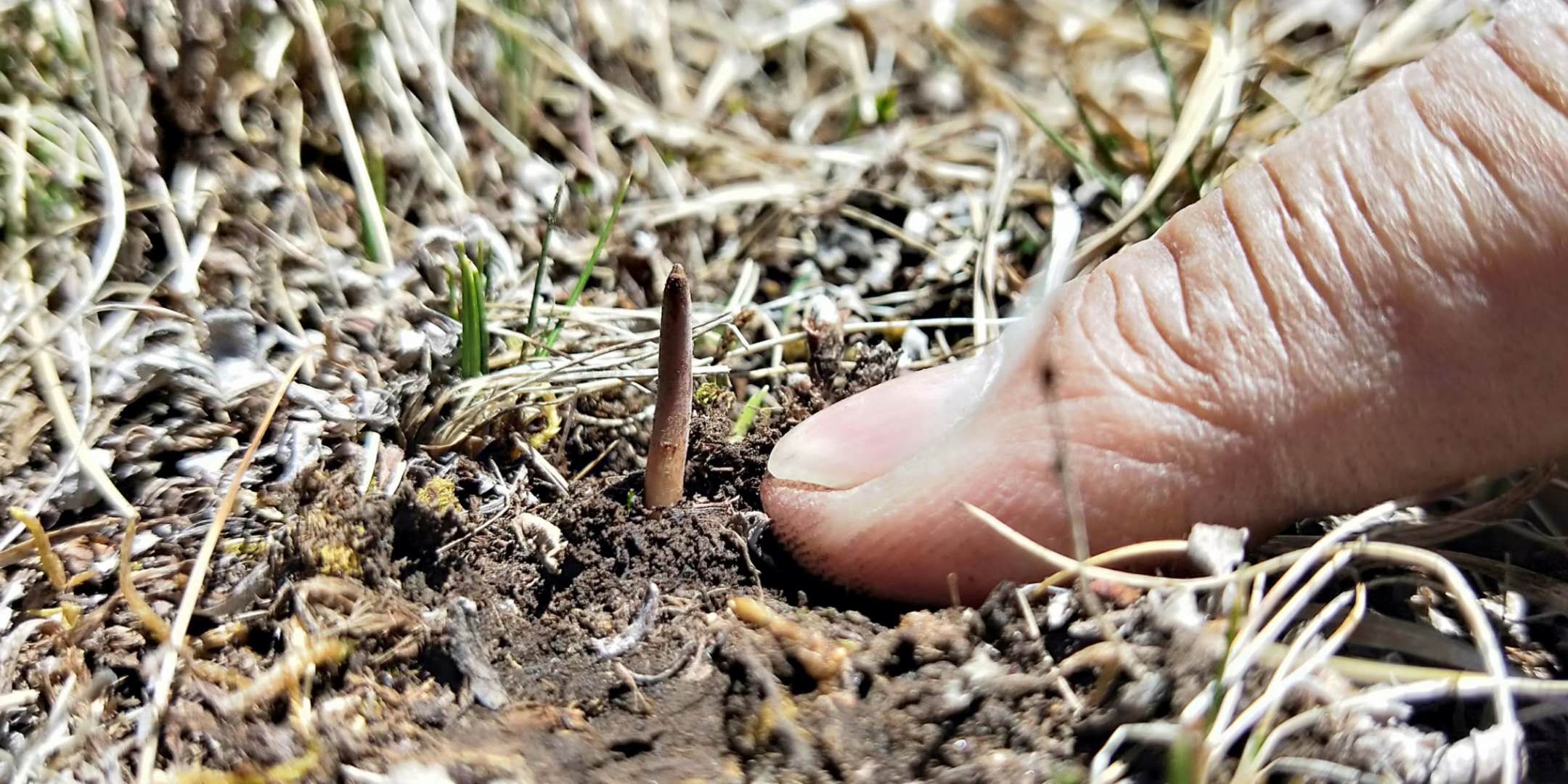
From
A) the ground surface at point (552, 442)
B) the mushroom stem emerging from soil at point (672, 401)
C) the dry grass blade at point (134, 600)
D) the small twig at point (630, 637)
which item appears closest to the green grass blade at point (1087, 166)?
the ground surface at point (552, 442)

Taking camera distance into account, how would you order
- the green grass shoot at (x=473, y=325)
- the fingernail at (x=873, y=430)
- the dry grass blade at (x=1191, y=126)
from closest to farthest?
the fingernail at (x=873, y=430) < the green grass shoot at (x=473, y=325) < the dry grass blade at (x=1191, y=126)

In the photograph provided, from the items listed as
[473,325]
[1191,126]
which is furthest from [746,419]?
[1191,126]

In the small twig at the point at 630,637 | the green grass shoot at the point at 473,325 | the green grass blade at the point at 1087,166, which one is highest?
the green grass blade at the point at 1087,166

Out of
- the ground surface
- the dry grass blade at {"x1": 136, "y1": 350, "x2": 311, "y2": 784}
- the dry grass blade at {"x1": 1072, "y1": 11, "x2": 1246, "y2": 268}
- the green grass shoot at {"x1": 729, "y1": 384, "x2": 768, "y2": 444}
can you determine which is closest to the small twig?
the ground surface

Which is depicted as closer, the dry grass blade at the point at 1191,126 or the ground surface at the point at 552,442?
the ground surface at the point at 552,442

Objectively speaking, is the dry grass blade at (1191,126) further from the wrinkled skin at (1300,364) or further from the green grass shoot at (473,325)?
the green grass shoot at (473,325)

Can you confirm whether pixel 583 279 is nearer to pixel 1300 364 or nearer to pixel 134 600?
pixel 134 600

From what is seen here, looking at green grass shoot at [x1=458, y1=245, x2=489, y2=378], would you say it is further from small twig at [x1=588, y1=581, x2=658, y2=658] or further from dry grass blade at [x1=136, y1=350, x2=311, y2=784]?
small twig at [x1=588, y1=581, x2=658, y2=658]
